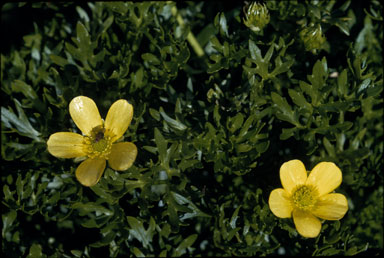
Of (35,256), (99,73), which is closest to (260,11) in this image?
(99,73)

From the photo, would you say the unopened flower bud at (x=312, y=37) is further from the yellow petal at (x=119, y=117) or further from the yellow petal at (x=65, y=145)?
the yellow petal at (x=65, y=145)

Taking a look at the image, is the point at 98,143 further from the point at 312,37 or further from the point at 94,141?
the point at 312,37

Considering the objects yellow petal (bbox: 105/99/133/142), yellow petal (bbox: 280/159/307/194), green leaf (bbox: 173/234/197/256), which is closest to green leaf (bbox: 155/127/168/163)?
yellow petal (bbox: 105/99/133/142)

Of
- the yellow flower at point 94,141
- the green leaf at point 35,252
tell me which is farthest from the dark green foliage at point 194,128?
the yellow flower at point 94,141

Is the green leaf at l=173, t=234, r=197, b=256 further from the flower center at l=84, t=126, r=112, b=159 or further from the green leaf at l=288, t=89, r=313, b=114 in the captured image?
the green leaf at l=288, t=89, r=313, b=114

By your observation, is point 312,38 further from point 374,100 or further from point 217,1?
point 217,1
